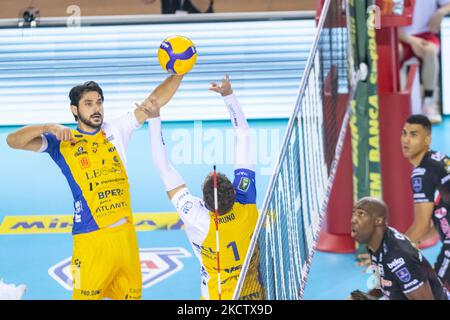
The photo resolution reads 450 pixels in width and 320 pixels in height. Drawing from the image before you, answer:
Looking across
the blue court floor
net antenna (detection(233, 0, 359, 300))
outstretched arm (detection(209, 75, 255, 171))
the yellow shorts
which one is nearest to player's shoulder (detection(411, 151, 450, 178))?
net antenna (detection(233, 0, 359, 300))

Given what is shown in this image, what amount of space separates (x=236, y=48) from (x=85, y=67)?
187 cm

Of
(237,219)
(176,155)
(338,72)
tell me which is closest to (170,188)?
(237,219)

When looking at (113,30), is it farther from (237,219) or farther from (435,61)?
(237,219)

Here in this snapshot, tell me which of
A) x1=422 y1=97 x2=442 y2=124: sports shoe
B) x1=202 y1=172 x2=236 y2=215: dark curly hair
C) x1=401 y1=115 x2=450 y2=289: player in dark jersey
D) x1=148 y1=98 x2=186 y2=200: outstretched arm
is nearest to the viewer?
x1=202 y1=172 x2=236 y2=215: dark curly hair

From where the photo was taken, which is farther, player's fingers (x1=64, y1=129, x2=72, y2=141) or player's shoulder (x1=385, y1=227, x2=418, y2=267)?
player's shoulder (x1=385, y1=227, x2=418, y2=267)

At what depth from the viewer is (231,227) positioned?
7094mm

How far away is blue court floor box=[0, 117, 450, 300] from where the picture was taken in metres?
9.77

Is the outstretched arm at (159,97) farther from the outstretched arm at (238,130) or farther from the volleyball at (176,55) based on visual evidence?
the outstretched arm at (238,130)

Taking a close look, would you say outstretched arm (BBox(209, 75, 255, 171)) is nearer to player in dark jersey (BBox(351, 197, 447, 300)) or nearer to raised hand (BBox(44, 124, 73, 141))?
player in dark jersey (BBox(351, 197, 447, 300))

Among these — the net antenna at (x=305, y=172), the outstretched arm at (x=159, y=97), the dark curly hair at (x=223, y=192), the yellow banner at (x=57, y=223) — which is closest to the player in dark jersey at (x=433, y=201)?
the net antenna at (x=305, y=172)

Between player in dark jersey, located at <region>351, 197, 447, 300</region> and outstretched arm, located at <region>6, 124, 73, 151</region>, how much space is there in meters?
2.00

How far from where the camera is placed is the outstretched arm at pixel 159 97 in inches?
281

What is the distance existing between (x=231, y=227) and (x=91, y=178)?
963 mm

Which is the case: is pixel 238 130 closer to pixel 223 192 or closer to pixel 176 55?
pixel 223 192
